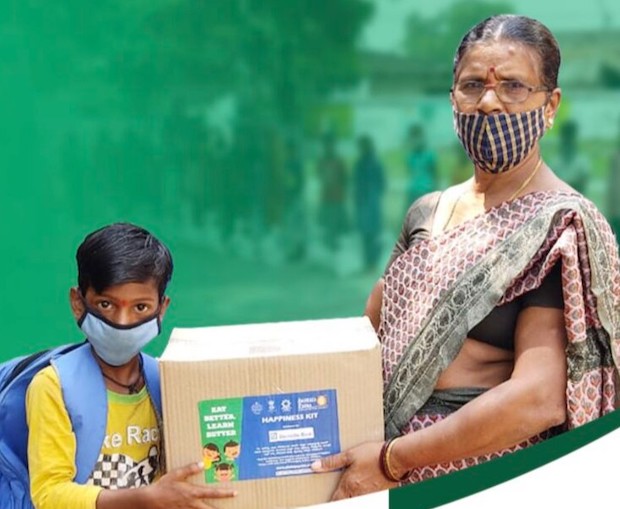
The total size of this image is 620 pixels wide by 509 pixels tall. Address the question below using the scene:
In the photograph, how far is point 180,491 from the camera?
1894mm

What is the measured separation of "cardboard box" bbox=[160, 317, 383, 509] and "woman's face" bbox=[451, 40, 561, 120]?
0.66 meters

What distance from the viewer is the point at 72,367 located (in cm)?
202

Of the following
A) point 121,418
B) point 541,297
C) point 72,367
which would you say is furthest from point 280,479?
point 541,297

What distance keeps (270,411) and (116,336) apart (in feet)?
A: 1.34

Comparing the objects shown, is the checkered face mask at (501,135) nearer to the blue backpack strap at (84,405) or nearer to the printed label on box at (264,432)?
the printed label on box at (264,432)

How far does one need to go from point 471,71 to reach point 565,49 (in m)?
2.03

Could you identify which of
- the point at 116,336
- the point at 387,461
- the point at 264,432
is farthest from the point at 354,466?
the point at 116,336

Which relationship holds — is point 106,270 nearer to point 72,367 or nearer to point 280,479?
point 72,367

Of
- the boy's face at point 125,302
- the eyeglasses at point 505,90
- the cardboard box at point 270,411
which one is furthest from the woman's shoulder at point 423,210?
the boy's face at point 125,302

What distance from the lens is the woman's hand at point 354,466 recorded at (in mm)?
1944

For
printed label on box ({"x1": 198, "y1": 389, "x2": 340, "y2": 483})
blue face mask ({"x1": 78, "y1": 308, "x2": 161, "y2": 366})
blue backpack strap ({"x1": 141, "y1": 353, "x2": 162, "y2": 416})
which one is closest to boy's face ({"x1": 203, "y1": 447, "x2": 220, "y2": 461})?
printed label on box ({"x1": 198, "y1": 389, "x2": 340, "y2": 483})

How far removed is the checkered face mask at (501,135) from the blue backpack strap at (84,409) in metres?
1.09

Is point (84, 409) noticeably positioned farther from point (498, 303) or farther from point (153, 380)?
point (498, 303)

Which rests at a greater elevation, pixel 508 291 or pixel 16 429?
pixel 508 291
